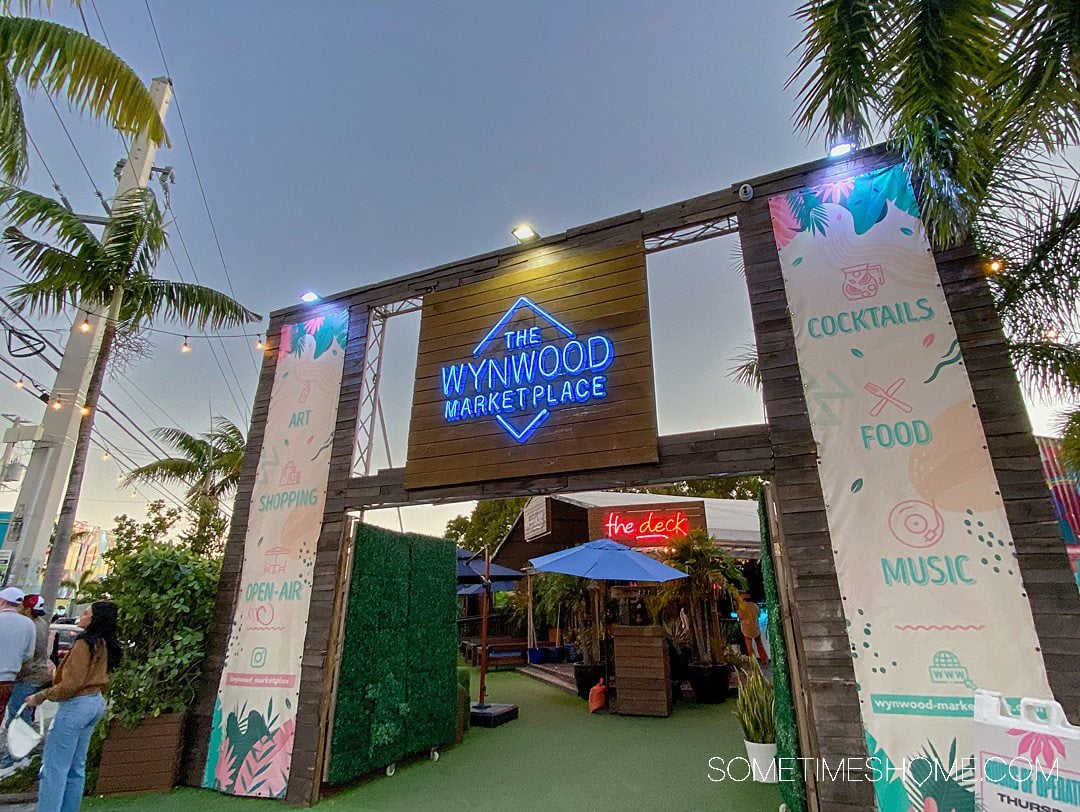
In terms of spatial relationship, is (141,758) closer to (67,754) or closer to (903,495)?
(67,754)

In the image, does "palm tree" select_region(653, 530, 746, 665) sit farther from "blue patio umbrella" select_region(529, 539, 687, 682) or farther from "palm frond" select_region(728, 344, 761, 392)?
"palm frond" select_region(728, 344, 761, 392)

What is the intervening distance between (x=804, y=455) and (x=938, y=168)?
192 cm

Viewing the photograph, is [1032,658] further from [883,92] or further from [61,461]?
[61,461]

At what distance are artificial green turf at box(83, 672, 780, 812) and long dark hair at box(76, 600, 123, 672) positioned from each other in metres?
1.60

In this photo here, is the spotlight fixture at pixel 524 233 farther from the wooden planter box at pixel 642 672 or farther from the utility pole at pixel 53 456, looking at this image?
the utility pole at pixel 53 456

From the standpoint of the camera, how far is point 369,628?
5.22 meters

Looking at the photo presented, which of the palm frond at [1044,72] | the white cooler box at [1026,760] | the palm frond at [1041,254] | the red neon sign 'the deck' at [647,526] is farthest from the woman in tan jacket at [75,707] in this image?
the red neon sign 'the deck' at [647,526]

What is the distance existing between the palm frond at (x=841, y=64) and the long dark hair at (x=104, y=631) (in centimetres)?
597

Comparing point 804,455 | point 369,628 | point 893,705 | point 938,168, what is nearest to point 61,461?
point 369,628

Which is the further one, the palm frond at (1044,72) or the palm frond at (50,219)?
the palm frond at (50,219)

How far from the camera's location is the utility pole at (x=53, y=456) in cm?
679

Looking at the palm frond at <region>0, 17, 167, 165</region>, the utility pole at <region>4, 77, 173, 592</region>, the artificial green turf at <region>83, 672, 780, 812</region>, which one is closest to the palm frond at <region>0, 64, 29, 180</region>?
the palm frond at <region>0, 17, 167, 165</region>

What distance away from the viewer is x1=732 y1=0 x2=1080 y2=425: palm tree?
2781 millimetres

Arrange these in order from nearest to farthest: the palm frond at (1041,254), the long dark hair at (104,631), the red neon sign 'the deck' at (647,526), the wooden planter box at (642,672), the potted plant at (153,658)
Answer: the long dark hair at (104,631) → the palm frond at (1041,254) → the potted plant at (153,658) → the wooden planter box at (642,672) → the red neon sign 'the deck' at (647,526)
